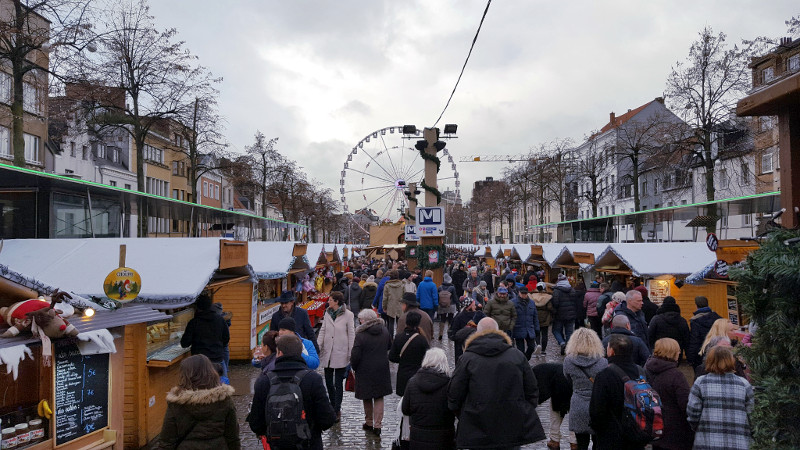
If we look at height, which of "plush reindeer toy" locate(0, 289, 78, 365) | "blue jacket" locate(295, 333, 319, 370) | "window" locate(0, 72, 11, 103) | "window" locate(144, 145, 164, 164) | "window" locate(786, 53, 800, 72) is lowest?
"blue jacket" locate(295, 333, 319, 370)

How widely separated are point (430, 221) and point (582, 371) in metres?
15.1

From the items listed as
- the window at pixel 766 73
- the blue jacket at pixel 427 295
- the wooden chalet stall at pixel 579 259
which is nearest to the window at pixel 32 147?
the blue jacket at pixel 427 295

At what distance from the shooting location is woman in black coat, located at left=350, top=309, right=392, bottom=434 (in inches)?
286

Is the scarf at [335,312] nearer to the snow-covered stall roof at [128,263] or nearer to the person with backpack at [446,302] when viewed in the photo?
the snow-covered stall roof at [128,263]

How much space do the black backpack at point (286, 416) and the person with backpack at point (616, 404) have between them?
2513mm

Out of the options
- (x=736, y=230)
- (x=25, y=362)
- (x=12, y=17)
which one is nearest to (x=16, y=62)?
(x=12, y=17)

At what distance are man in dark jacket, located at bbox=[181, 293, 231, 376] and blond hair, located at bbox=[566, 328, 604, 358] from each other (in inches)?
202

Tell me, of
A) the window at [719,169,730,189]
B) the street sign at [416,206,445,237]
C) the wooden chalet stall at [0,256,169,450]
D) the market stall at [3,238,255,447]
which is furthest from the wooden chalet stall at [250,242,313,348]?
the window at [719,169,730,189]

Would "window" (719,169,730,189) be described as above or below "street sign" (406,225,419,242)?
above

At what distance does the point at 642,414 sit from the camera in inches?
189

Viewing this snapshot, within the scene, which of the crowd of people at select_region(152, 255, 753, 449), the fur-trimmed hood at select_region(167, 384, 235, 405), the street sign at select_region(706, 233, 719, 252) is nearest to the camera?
the fur-trimmed hood at select_region(167, 384, 235, 405)

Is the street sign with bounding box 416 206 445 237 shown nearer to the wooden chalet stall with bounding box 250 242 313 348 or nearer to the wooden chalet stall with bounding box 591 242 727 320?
the wooden chalet stall with bounding box 250 242 313 348

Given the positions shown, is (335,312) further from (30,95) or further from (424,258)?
(30,95)

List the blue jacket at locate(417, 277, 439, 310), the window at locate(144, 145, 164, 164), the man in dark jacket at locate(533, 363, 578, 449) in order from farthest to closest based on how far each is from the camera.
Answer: the window at locate(144, 145, 164, 164)
the blue jacket at locate(417, 277, 439, 310)
the man in dark jacket at locate(533, 363, 578, 449)
